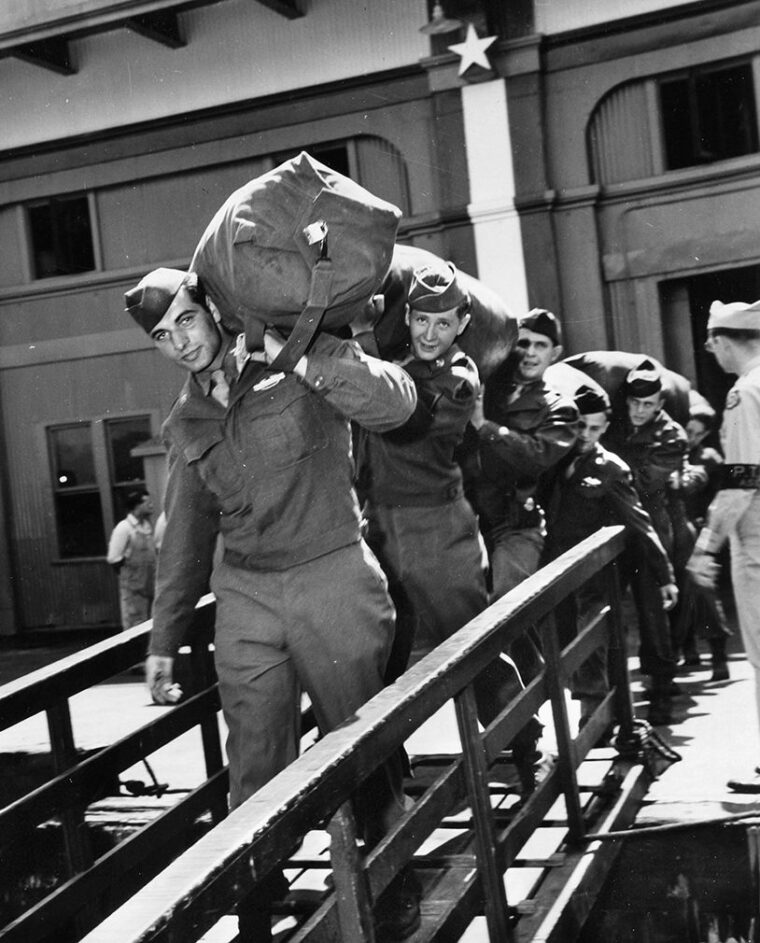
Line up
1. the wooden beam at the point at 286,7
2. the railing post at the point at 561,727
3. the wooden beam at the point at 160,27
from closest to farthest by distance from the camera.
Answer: the railing post at the point at 561,727 < the wooden beam at the point at 286,7 < the wooden beam at the point at 160,27

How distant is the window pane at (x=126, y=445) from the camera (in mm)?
13094

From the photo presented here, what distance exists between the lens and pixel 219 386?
348 cm

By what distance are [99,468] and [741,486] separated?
958 centimetres

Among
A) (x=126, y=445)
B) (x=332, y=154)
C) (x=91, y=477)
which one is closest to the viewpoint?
(x=332, y=154)

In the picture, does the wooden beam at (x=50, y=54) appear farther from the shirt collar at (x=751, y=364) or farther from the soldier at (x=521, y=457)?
the shirt collar at (x=751, y=364)

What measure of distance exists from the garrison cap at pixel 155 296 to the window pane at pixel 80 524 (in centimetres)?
1020

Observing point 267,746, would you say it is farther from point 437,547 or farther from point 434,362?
point 434,362

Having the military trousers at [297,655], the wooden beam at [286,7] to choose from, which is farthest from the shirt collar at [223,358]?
the wooden beam at [286,7]

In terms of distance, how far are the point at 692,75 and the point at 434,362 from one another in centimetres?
758

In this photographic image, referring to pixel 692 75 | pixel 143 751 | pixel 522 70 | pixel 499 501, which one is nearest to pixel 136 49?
pixel 522 70

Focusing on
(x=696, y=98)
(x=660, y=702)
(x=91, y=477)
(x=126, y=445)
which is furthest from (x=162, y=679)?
(x=91, y=477)

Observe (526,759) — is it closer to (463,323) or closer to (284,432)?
(463,323)

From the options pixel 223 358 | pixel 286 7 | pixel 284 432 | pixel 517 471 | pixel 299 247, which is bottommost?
pixel 517 471

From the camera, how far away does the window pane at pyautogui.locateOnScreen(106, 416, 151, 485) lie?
43.0ft
